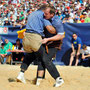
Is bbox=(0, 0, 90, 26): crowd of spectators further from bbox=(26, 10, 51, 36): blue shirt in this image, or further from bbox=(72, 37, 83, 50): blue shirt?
bbox=(26, 10, 51, 36): blue shirt

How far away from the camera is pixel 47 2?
651 inches

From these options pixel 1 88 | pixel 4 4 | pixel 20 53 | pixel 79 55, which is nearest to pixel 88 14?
pixel 79 55

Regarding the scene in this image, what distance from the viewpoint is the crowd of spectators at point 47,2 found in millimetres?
11875

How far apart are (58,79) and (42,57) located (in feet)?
1.82

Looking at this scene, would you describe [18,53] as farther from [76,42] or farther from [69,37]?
[76,42]

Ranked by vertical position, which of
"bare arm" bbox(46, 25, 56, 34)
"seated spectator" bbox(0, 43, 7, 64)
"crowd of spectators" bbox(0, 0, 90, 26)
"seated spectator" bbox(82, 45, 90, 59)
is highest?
"bare arm" bbox(46, 25, 56, 34)

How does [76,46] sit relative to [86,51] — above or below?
above

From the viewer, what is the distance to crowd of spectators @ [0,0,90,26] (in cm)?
1188

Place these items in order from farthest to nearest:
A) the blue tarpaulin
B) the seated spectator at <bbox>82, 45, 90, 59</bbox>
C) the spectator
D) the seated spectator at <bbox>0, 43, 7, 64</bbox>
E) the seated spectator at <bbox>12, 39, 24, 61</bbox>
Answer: the seated spectator at <bbox>0, 43, 7, 64</bbox>, the seated spectator at <bbox>12, 39, 24, 61</bbox>, the blue tarpaulin, the spectator, the seated spectator at <bbox>82, 45, 90, 59</bbox>

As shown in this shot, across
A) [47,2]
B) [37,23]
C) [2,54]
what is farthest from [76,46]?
[47,2]

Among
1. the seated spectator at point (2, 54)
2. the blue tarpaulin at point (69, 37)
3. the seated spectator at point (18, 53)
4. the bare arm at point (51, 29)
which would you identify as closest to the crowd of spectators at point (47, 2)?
the blue tarpaulin at point (69, 37)

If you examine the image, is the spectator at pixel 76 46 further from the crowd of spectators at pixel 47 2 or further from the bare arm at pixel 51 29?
the bare arm at pixel 51 29

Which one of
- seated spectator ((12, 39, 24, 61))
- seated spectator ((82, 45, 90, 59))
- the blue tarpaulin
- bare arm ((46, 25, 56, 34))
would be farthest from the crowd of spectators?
bare arm ((46, 25, 56, 34))

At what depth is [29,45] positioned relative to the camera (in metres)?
→ 4.79
